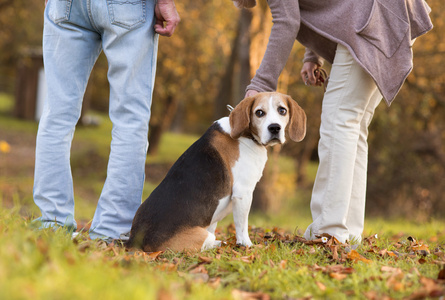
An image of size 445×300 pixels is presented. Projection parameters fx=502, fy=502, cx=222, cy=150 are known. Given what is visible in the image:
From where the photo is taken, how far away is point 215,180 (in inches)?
150

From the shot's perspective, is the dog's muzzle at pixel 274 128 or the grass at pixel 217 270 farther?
the dog's muzzle at pixel 274 128

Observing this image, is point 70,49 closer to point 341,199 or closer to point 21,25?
point 341,199

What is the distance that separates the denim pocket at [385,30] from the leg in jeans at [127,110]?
65.6 inches

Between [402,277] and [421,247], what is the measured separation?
1.27m

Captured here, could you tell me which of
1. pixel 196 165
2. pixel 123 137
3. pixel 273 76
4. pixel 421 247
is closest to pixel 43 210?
pixel 123 137

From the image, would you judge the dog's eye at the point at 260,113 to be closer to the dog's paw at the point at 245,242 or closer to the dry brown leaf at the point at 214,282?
the dog's paw at the point at 245,242

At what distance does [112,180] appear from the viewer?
12.9 ft

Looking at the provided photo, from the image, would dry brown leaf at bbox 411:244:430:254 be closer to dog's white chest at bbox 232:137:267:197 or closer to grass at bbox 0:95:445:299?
grass at bbox 0:95:445:299

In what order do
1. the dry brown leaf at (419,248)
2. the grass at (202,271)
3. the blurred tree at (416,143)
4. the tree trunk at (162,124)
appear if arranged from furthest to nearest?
1. the tree trunk at (162,124)
2. the blurred tree at (416,143)
3. the dry brown leaf at (419,248)
4. the grass at (202,271)

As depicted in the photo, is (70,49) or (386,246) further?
(386,246)

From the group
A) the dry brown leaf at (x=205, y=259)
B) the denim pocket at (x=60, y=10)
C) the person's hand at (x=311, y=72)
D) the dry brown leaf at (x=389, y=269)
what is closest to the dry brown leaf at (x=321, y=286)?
the dry brown leaf at (x=389, y=269)

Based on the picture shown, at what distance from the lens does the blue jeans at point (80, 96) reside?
3.84 meters

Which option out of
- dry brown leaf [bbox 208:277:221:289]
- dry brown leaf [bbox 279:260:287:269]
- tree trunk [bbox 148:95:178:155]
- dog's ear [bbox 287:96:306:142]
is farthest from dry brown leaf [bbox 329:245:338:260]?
tree trunk [bbox 148:95:178:155]

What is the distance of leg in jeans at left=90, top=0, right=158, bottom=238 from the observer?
3.85m
